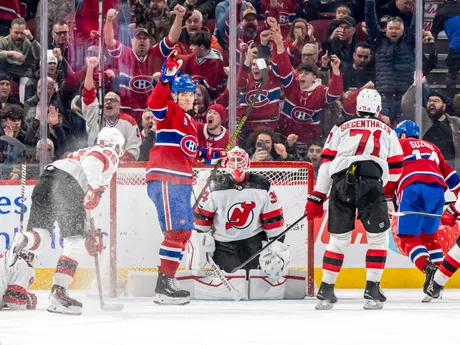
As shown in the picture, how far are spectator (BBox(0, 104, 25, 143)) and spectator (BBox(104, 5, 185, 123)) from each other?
71 centimetres

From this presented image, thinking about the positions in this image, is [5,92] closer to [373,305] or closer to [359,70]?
[359,70]

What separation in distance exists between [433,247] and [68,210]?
259 centimetres

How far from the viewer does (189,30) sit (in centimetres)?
700

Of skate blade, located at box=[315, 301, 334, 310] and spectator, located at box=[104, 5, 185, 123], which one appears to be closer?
skate blade, located at box=[315, 301, 334, 310]

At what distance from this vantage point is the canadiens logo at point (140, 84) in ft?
22.5

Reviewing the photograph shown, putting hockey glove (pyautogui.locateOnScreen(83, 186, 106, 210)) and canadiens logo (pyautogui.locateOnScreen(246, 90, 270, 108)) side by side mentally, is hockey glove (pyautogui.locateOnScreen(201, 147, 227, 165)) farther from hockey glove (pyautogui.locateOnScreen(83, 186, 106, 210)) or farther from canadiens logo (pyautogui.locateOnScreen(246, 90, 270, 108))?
hockey glove (pyautogui.locateOnScreen(83, 186, 106, 210))

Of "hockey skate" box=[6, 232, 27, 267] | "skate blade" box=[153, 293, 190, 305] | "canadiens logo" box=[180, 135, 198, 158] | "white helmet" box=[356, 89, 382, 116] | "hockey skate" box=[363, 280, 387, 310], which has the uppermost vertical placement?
"white helmet" box=[356, 89, 382, 116]

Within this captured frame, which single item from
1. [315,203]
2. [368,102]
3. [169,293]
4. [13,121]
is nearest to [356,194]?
[315,203]

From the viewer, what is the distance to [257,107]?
6883 mm

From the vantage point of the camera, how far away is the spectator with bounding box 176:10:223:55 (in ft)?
22.9

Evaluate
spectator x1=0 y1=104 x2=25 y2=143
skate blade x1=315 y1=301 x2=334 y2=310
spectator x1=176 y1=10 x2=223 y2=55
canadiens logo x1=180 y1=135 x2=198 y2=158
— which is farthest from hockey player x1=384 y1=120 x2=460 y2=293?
spectator x1=0 y1=104 x2=25 y2=143

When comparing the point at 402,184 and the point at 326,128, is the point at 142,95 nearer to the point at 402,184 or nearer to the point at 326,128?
the point at 326,128

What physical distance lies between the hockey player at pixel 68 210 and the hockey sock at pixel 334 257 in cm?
121

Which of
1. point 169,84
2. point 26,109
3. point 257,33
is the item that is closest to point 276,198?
point 169,84
